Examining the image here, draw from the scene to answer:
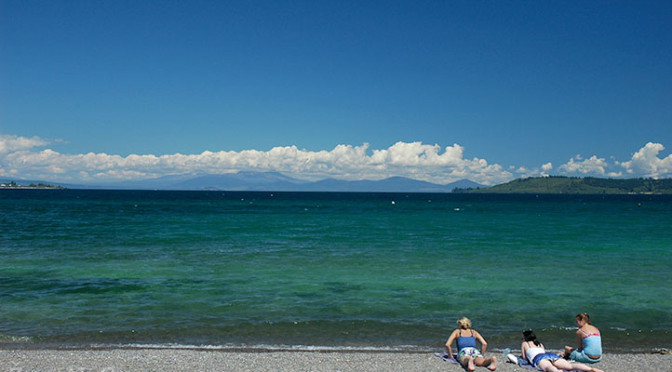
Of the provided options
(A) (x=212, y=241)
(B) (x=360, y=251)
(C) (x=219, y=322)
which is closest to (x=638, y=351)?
(C) (x=219, y=322)

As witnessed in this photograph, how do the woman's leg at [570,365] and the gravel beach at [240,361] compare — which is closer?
the woman's leg at [570,365]

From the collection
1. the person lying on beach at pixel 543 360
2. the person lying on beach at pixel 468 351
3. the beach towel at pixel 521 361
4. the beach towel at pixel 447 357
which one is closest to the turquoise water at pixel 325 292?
the beach towel at pixel 447 357

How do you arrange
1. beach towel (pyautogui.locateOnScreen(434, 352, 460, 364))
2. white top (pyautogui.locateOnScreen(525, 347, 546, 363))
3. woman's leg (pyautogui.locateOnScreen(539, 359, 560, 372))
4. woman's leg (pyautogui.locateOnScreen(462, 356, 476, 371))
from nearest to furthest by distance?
woman's leg (pyautogui.locateOnScreen(539, 359, 560, 372)), woman's leg (pyautogui.locateOnScreen(462, 356, 476, 371)), white top (pyautogui.locateOnScreen(525, 347, 546, 363)), beach towel (pyautogui.locateOnScreen(434, 352, 460, 364))

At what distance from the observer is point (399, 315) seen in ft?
56.4

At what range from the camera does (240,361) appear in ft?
39.8

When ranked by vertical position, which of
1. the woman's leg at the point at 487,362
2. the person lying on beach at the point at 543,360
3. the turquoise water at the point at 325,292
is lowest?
the turquoise water at the point at 325,292

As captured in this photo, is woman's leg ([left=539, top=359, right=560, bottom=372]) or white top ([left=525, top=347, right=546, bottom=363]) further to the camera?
white top ([left=525, top=347, right=546, bottom=363])

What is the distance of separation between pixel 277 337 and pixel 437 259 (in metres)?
17.7

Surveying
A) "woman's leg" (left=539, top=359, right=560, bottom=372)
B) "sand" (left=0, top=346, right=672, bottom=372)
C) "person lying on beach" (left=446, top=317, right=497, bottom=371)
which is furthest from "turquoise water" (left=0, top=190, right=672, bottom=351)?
"woman's leg" (left=539, top=359, right=560, bottom=372)

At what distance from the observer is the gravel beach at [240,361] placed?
11.6 metres

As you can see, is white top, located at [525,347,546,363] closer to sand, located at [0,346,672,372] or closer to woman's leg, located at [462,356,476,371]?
sand, located at [0,346,672,372]

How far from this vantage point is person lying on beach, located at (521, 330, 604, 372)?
11.3 metres

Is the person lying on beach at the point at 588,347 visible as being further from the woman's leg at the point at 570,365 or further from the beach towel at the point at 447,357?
the beach towel at the point at 447,357

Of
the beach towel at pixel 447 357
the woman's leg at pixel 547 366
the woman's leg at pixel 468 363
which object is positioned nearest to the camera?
the woman's leg at pixel 547 366
